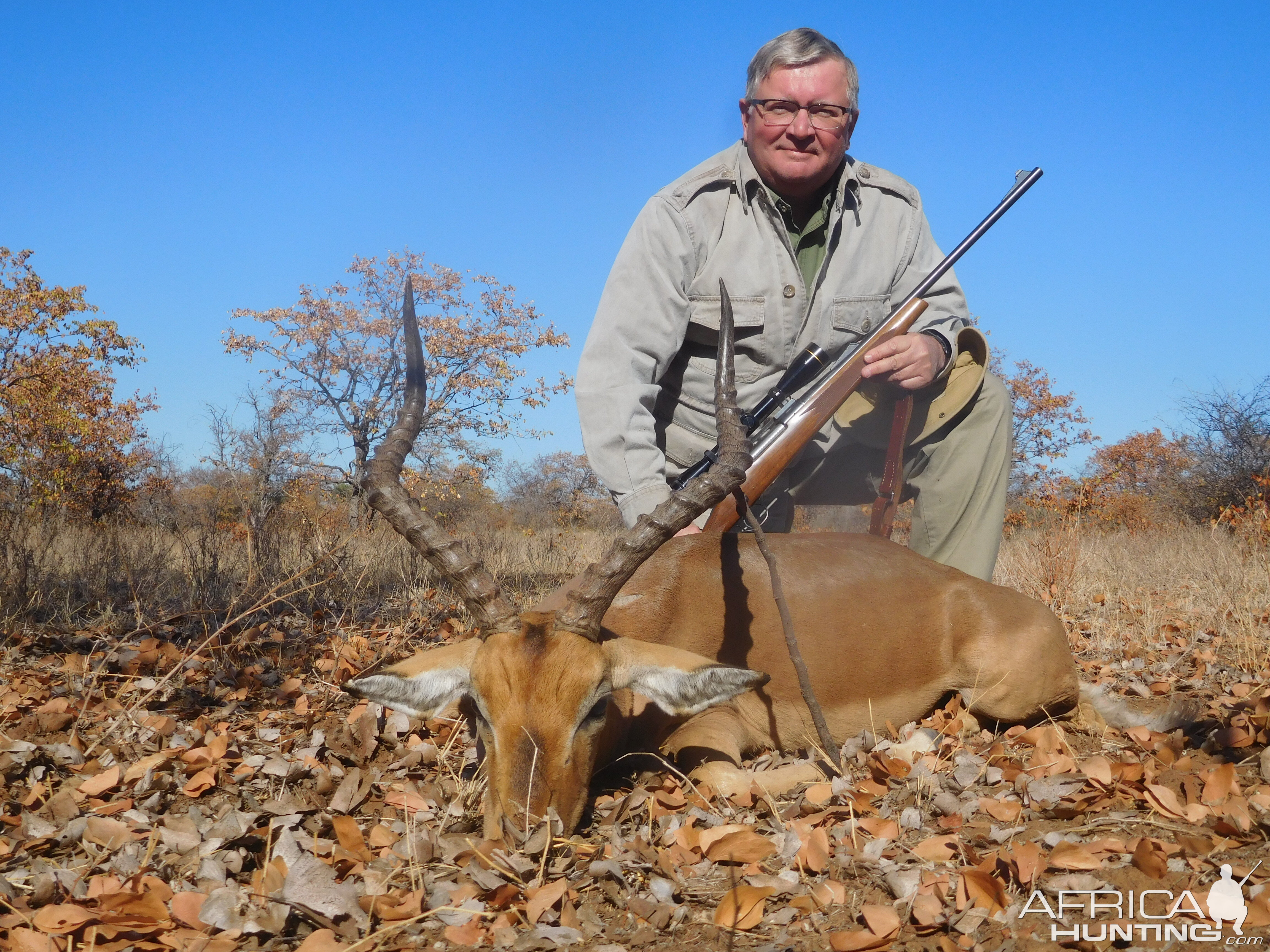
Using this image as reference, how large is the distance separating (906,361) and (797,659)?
2224 mm

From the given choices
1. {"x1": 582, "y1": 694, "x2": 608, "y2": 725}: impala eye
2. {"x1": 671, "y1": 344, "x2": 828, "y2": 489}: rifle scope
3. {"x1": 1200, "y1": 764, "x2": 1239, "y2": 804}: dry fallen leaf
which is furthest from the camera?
{"x1": 671, "y1": 344, "x2": 828, "y2": 489}: rifle scope

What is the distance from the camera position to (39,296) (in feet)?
70.6

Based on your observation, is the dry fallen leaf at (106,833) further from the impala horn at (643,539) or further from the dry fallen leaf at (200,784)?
the impala horn at (643,539)

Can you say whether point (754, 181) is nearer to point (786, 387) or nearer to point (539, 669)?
point (786, 387)

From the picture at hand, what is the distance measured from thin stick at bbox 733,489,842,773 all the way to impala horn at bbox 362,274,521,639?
1.27m

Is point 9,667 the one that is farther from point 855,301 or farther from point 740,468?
point 855,301

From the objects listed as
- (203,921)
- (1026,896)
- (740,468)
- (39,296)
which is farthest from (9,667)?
(39,296)

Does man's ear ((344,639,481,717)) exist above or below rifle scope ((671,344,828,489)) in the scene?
below

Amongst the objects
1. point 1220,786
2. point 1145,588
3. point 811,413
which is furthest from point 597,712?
point 1145,588

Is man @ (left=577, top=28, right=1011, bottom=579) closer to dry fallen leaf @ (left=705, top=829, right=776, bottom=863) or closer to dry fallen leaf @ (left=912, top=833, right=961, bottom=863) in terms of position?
dry fallen leaf @ (left=705, top=829, right=776, bottom=863)

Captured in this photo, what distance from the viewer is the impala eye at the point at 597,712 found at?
10.6ft

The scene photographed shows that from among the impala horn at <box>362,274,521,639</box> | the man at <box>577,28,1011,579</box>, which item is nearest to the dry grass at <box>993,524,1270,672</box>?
the man at <box>577,28,1011,579</box>

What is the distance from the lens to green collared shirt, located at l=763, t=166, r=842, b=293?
19.3ft

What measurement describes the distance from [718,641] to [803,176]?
2919 millimetres
